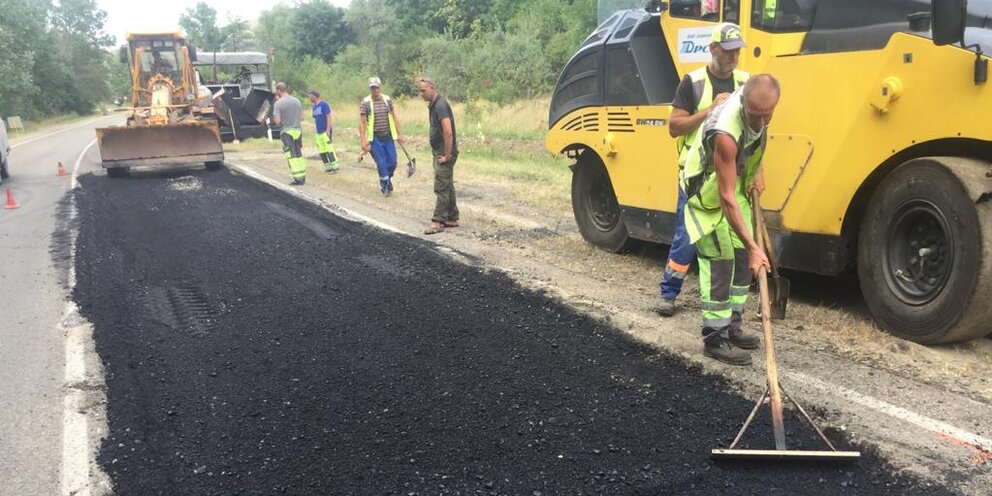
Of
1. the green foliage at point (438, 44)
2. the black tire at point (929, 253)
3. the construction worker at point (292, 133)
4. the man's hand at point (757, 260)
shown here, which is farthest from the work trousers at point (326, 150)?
the green foliage at point (438, 44)

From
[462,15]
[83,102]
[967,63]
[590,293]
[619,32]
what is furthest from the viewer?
[83,102]

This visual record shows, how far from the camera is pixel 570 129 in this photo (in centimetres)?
670

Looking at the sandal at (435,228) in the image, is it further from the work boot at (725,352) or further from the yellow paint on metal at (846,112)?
the work boot at (725,352)

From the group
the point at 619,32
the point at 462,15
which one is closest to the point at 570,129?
the point at 619,32

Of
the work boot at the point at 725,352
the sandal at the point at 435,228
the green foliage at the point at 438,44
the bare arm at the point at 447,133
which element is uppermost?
the green foliage at the point at 438,44

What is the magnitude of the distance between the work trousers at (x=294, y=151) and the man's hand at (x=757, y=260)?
9.68m

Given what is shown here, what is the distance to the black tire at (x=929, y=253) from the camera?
3622 millimetres

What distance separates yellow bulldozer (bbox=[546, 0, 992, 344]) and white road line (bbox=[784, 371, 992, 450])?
2.62 feet

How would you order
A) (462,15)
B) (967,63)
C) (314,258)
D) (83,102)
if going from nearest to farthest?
(967,63)
(314,258)
(462,15)
(83,102)

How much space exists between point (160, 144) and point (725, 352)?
13.1m

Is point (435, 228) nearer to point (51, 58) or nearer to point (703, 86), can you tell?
point (703, 86)

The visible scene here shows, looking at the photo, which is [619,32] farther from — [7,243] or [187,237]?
[7,243]

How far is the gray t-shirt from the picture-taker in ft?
41.7

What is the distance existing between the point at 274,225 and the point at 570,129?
3.73 m
